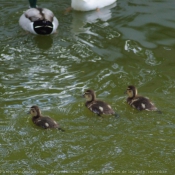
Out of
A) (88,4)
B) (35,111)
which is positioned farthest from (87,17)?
(35,111)

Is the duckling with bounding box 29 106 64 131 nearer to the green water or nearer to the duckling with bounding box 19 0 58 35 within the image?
the green water

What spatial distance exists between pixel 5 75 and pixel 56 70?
0.70 m

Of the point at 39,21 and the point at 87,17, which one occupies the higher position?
the point at 39,21

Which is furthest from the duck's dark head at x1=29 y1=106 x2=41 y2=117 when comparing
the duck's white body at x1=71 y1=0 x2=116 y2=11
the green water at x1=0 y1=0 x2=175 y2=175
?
the duck's white body at x1=71 y1=0 x2=116 y2=11

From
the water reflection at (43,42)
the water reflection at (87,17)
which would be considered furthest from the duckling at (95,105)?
the water reflection at (87,17)

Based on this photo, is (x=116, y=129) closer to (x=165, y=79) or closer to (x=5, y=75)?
(x=165, y=79)

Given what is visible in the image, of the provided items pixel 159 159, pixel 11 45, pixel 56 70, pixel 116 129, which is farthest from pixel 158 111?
pixel 11 45

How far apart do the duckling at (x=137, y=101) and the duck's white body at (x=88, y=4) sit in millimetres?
3800

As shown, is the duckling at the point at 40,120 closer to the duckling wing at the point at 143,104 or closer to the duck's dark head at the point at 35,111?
the duck's dark head at the point at 35,111

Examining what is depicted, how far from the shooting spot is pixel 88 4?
32.7 ft

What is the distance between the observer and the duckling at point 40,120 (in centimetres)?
559

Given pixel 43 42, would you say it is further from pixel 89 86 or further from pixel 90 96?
pixel 90 96

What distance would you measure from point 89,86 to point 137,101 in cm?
95

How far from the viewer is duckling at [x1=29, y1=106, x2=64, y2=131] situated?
559 cm
